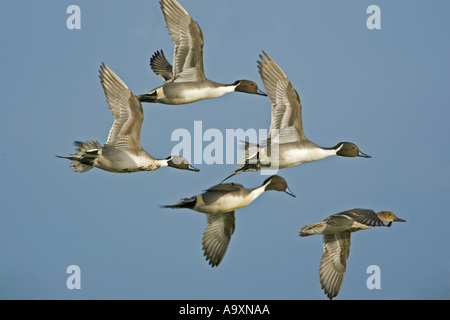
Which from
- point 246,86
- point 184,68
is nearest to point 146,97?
point 184,68

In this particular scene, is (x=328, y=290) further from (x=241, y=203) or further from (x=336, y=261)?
(x=241, y=203)

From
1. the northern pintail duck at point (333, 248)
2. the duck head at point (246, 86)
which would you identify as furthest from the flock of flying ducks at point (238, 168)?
the duck head at point (246, 86)

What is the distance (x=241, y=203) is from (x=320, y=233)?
1.98m

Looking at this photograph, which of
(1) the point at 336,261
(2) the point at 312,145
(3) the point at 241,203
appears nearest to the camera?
(3) the point at 241,203

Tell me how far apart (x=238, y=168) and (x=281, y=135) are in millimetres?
871

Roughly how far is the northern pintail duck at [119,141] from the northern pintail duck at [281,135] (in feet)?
5.21

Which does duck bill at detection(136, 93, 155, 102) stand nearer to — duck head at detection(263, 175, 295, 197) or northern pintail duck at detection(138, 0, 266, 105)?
northern pintail duck at detection(138, 0, 266, 105)

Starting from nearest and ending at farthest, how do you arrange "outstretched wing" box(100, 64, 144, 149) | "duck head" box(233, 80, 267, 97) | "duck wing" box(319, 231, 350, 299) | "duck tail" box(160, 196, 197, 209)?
1. "duck tail" box(160, 196, 197, 209)
2. "outstretched wing" box(100, 64, 144, 149)
3. "duck wing" box(319, 231, 350, 299)
4. "duck head" box(233, 80, 267, 97)

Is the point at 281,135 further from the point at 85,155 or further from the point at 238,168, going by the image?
the point at 85,155

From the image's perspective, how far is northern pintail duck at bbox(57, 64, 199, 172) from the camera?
13.0 metres

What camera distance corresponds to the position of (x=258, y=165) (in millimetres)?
13000

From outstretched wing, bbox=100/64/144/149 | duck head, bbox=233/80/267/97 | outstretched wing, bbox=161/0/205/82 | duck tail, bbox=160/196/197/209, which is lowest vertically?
duck tail, bbox=160/196/197/209

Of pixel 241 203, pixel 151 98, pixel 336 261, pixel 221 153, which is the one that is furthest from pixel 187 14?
pixel 336 261

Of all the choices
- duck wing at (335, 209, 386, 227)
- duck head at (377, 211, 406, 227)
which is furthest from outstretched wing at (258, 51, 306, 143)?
duck head at (377, 211, 406, 227)
